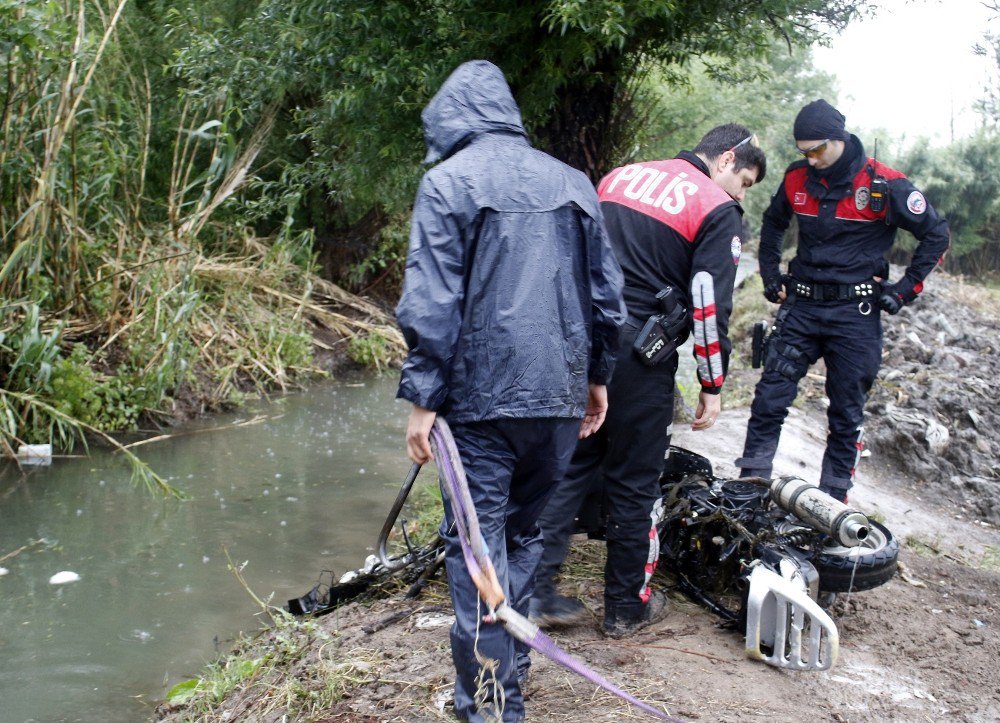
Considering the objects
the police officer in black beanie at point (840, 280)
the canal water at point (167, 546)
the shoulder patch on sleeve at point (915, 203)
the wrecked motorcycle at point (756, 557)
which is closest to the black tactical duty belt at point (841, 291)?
the police officer in black beanie at point (840, 280)

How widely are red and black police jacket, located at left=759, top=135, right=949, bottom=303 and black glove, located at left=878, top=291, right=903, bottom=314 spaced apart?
5cm

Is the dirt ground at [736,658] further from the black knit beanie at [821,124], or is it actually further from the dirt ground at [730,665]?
the black knit beanie at [821,124]

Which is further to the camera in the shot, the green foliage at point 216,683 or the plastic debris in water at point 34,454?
the plastic debris in water at point 34,454

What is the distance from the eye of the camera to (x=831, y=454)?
209 inches

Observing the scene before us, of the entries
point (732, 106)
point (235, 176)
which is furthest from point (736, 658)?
point (732, 106)

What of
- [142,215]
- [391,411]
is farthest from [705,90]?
[142,215]

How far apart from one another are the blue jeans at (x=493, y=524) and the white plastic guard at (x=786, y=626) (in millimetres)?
1032

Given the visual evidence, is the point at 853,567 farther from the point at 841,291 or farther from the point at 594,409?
the point at 841,291

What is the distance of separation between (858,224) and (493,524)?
3.16 m

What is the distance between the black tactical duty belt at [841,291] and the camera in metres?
5.18

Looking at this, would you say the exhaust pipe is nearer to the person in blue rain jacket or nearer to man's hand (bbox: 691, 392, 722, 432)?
man's hand (bbox: 691, 392, 722, 432)

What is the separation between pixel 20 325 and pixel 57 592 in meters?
2.73

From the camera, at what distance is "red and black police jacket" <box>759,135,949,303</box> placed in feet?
16.8

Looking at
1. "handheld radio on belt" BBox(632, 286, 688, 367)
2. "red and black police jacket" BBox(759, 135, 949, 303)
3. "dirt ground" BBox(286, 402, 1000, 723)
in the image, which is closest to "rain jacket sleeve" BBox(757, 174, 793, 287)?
"red and black police jacket" BBox(759, 135, 949, 303)
